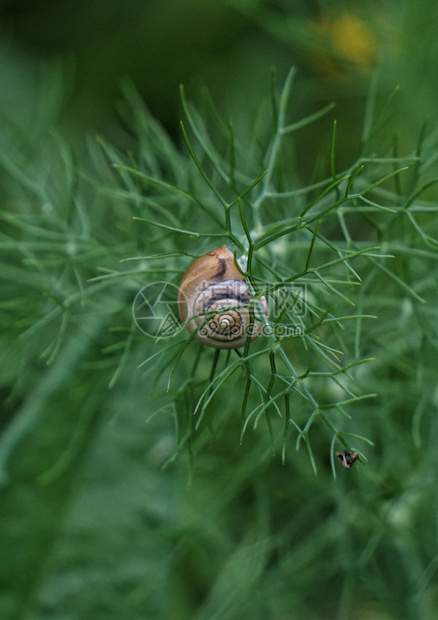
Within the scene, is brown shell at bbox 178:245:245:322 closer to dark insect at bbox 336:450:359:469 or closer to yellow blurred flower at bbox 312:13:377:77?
dark insect at bbox 336:450:359:469

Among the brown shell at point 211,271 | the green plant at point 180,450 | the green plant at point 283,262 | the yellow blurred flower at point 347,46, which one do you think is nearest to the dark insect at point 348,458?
the green plant at point 283,262

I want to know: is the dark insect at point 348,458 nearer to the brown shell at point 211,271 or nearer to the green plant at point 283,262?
the green plant at point 283,262

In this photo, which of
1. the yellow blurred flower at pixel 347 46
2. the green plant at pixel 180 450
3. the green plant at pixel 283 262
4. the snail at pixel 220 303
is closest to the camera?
the snail at pixel 220 303

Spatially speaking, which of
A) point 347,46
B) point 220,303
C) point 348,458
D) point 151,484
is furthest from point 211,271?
point 347,46

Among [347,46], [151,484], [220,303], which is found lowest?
[151,484]

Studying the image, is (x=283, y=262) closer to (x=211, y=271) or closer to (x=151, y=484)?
(x=211, y=271)

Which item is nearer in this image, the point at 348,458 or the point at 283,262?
the point at 348,458

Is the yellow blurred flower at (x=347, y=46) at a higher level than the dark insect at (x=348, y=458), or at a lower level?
higher

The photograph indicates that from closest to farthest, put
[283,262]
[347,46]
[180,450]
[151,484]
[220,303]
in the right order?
[220,303]
[283,262]
[180,450]
[151,484]
[347,46]
